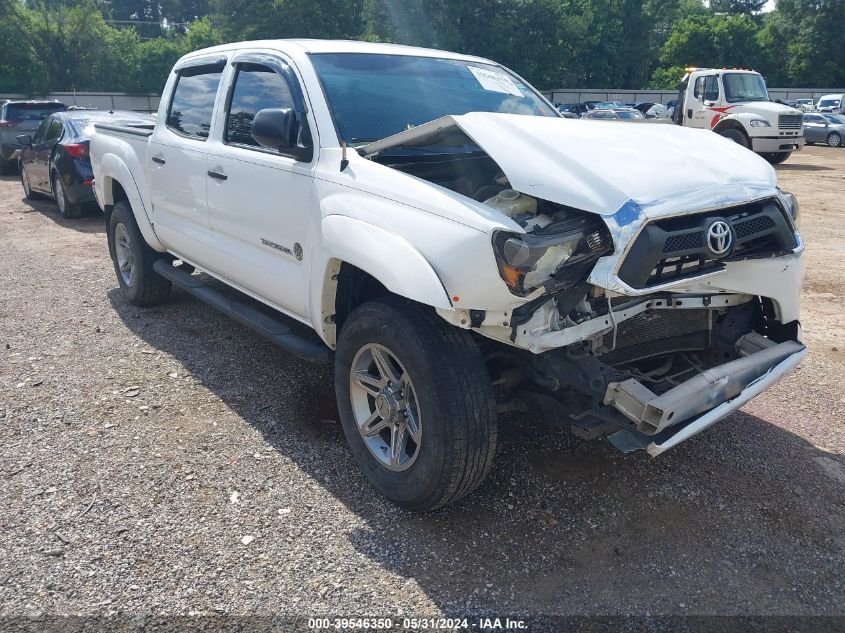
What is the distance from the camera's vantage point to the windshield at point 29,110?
54.8ft

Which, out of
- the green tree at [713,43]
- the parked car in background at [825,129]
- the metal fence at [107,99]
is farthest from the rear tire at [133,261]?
the green tree at [713,43]

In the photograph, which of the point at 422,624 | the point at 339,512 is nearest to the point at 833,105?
the point at 339,512

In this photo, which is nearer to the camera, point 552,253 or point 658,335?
point 552,253

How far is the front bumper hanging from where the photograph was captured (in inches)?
109

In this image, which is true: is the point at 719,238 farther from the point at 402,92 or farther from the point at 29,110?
the point at 29,110

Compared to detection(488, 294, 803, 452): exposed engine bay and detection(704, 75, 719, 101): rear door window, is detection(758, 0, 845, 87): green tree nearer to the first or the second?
detection(704, 75, 719, 101): rear door window

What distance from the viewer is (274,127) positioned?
11.4 feet

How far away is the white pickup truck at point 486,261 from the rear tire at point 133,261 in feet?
6.54

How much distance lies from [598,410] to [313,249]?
5.26 ft

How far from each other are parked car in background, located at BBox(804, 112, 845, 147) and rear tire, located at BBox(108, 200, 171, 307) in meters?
29.0

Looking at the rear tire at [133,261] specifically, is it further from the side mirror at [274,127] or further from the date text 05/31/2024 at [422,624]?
the date text 05/31/2024 at [422,624]

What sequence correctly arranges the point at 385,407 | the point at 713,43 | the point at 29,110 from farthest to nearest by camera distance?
the point at 713,43
the point at 29,110
the point at 385,407

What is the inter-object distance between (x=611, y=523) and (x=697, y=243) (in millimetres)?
1329

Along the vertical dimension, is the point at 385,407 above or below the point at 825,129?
below
